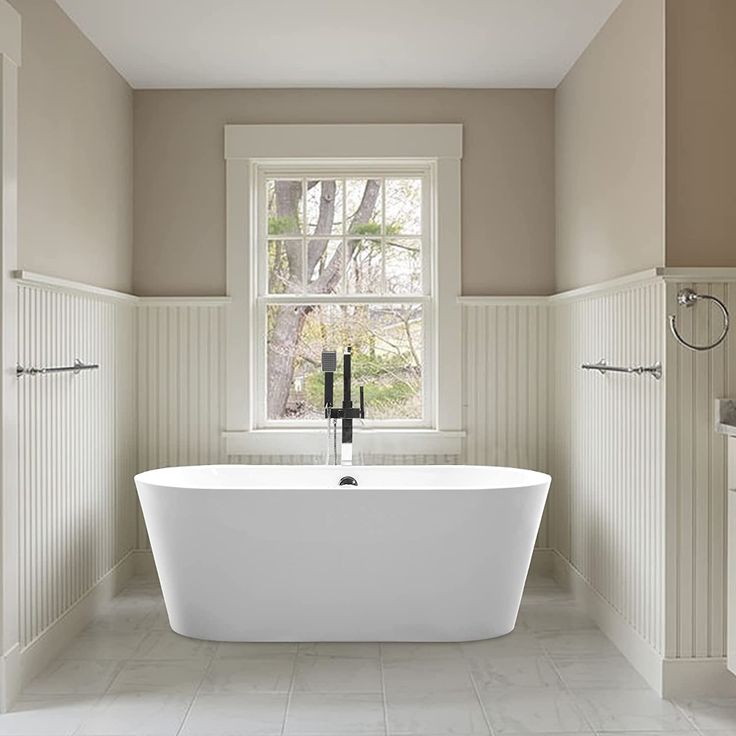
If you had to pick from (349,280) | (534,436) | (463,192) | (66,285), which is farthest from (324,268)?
(66,285)

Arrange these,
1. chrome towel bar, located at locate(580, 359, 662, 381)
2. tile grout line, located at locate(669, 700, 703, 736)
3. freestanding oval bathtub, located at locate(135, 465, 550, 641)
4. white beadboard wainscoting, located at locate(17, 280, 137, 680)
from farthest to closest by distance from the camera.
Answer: freestanding oval bathtub, located at locate(135, 465, 550, 641) → white beadboard wainscoting, located at locate(17, 280, 137, 680) → chrome towel bar, located at locate(580, 359, 662, 381) → tile grout line, located at locate(669, 700, 703, 736)

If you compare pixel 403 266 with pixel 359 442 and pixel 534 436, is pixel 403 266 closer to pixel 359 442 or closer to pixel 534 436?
pixel 359 442

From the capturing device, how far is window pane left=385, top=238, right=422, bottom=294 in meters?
4.70

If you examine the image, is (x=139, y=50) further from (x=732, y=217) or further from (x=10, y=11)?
(x=732, y=217)

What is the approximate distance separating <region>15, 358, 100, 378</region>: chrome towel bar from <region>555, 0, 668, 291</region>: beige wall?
223 centimetres

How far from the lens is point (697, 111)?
9.86 ft

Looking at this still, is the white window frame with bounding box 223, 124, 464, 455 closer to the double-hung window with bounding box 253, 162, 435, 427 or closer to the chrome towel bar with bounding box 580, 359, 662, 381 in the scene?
the double-hung window with bounding box 253, 162, 435, 427

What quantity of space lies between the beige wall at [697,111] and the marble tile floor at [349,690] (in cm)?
153

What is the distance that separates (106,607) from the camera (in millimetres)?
4070

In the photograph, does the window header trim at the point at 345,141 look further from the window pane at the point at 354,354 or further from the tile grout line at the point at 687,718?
the tile grout line at the point at 687,718

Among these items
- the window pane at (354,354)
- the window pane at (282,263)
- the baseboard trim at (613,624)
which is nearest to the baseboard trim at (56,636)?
the window pane at (354,354)

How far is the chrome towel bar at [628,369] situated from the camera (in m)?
3.04

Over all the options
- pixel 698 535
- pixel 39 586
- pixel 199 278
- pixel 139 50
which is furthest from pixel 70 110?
pixel 698 535

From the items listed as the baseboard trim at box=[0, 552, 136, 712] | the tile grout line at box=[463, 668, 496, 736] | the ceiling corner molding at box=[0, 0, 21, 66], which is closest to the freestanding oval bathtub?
the tile grout line at box=[463, 668, 496, 736]
